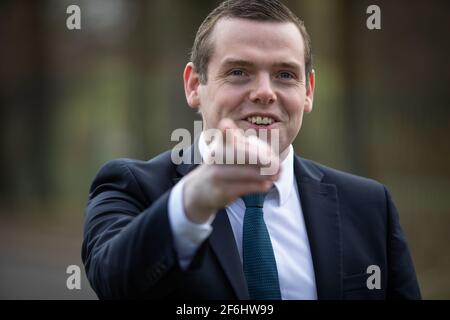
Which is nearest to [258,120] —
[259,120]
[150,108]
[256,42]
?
[259,120]

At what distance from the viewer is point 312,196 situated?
2537mm

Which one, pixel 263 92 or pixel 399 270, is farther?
pixel 399 270

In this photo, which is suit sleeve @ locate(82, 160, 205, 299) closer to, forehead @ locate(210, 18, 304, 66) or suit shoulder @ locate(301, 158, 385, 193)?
forehead @ locate(210, 18, 304, 66)

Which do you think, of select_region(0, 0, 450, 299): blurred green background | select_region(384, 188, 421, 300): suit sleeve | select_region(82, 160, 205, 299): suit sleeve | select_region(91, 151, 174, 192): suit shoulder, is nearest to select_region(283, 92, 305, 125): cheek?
select_region(91, 151, 174, 192): suit shoulder

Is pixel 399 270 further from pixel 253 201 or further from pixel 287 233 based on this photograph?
pixel 253 201

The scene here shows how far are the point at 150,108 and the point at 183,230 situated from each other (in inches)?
324

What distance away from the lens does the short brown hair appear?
241 centimetres

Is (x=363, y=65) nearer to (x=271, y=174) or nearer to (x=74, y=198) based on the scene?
(x=74, y=198)

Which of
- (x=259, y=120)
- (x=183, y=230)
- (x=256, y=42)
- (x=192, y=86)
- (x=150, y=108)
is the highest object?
(x=256, y=42)

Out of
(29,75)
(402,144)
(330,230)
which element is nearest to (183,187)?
(330,230)

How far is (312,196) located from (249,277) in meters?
0.48

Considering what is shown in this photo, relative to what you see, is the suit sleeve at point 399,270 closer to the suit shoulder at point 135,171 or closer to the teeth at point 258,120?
the teeth at point 258,120

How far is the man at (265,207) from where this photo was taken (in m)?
2.15

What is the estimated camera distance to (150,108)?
9836 mm
